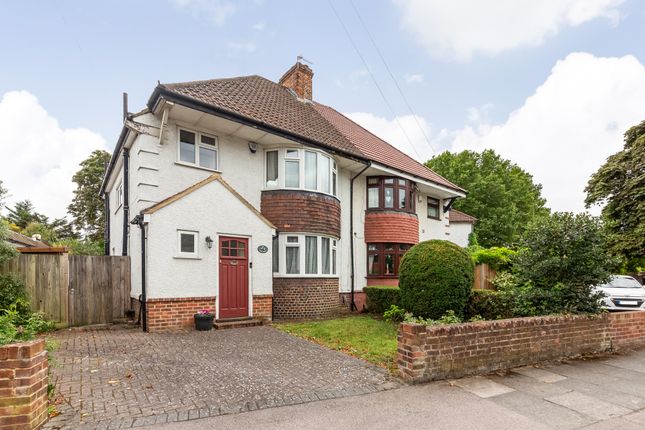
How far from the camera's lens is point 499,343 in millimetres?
5941

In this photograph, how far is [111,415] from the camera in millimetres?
4039

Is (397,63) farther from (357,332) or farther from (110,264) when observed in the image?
(110,264)

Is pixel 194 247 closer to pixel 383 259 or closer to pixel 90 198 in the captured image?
pixel 383 259

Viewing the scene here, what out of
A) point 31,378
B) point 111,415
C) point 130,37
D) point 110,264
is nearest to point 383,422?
point 111,415

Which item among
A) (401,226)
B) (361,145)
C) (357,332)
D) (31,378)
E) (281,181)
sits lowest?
(357,332)

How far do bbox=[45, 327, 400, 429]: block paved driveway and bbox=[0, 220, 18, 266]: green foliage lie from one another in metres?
2.36

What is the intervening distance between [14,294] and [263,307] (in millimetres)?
5732

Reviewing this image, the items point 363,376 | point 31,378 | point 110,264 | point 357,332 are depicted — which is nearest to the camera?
point 31,378

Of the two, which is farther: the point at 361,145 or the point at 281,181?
the point at 361,145

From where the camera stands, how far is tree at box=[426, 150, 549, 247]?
33.4 m

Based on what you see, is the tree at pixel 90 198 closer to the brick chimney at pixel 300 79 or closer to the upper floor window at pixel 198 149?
the brick chimney at pixel 300 79

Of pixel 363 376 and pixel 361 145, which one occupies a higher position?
pixel 361 145

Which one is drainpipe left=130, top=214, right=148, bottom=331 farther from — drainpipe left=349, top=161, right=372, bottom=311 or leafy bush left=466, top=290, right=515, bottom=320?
leafy bush left=466, top=290, right=515, bottom=320

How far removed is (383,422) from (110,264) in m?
8.99
